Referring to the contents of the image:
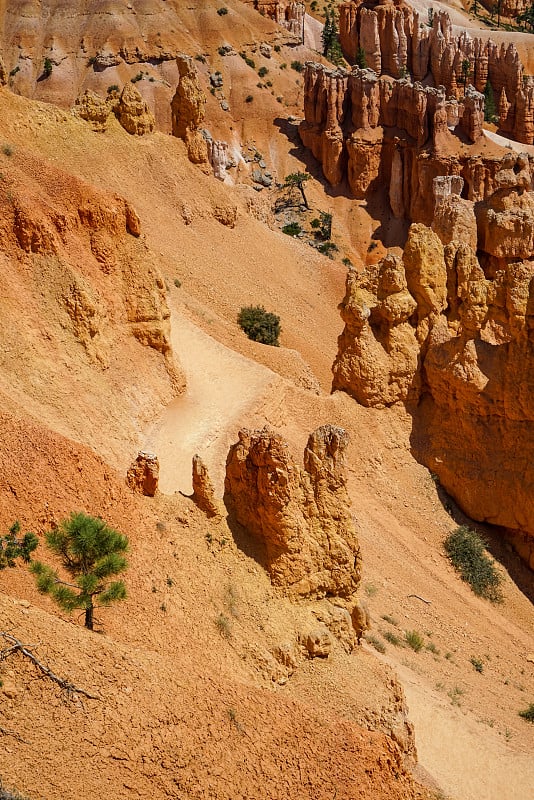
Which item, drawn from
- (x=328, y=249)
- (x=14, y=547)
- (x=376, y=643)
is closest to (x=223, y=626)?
(x=14, y=547)

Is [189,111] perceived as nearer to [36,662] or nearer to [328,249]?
[328,249]

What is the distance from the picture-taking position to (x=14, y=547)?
13.6 m

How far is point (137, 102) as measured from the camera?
145 feet

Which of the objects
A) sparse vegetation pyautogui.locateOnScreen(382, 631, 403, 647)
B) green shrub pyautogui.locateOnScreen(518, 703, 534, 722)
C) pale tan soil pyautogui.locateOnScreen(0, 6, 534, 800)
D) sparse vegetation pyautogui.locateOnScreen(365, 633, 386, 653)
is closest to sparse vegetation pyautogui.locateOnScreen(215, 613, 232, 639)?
pale tan soil pyautogui.locateOnScreen(0, 6, 534, 800)

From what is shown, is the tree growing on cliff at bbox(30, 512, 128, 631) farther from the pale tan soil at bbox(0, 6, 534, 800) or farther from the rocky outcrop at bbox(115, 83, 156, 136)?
the rocky outcrop at bbox(115, 83, 156, 136)

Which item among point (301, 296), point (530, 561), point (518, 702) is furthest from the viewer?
point (301, 296)

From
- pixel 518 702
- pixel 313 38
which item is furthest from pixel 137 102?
pixel 313 38

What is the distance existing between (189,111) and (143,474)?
34.2m

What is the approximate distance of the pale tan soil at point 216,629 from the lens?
12.2 m

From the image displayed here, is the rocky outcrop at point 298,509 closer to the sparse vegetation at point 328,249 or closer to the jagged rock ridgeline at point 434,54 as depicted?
the sparse vegetation at point 328,249

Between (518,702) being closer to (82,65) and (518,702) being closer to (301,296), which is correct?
(301,296)

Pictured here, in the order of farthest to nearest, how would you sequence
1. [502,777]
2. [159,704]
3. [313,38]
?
1. [313,38]
2. [502,777]
3. [159,704]

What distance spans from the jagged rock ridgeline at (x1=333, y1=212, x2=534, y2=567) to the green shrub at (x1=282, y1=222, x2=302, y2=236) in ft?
111

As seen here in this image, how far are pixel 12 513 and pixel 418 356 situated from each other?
1528cm
